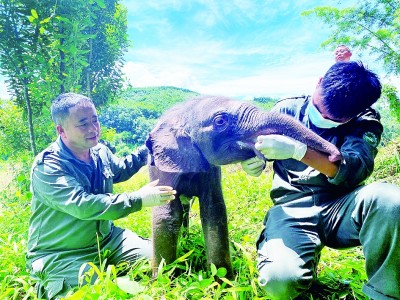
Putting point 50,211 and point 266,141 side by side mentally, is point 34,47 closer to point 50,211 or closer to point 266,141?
point 50,211

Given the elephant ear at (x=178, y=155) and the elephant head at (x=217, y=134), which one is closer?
the elephant head at (x=217, y=134)

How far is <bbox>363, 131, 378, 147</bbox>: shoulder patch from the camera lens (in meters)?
2.00

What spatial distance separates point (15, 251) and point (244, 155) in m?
2.08

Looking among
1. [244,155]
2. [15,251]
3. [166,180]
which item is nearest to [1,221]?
[15,251]

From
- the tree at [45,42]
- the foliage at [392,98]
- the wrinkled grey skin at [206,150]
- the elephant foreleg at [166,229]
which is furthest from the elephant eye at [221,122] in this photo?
the foliage at [392,98]

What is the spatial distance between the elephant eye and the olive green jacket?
64 cm

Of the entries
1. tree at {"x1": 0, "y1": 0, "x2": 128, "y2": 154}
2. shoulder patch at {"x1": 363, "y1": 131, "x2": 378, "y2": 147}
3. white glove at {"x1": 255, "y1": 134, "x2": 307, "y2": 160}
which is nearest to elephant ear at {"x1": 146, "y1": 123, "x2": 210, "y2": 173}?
white glove at {"x1": 255, "y1": 134, "x2": 307, "y2": 160}

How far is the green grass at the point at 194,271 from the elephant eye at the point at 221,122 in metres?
0.79

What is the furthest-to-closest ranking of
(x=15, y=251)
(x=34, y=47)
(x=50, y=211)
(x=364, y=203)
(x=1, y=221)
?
(x=34, y=47), (x=1, y=221), (x=15, y=251), (x=50, y=211), (x=364, y=203)

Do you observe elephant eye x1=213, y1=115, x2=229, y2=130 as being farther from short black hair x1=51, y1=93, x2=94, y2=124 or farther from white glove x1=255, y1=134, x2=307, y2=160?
short black hair x1=51, y1=93, x2=94, y2=124

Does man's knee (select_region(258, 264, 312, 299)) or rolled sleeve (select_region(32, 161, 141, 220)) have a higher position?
rolled sleeve (select_region(32, 161, 141, 220))

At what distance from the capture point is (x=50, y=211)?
244 centimetres

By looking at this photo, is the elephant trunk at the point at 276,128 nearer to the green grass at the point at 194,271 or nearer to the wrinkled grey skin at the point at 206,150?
the wrinkled grey skin at the point at 206,150

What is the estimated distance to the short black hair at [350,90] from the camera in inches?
75.8
